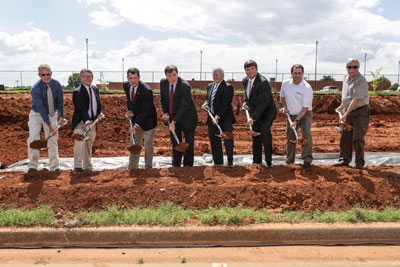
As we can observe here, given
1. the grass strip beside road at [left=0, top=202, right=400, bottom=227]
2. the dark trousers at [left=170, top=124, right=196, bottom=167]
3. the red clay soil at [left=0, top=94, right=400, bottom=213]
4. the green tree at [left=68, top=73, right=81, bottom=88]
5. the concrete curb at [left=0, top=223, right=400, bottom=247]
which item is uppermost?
the green tree at [left=68, top=73, right=81, bottom=88]

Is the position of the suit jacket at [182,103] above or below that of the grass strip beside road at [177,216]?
above

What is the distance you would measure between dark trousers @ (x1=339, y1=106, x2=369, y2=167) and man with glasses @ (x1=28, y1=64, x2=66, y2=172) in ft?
16.3

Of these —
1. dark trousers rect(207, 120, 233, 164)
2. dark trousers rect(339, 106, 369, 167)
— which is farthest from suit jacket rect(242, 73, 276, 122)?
dark trousers rect(339, 106, 369, 167)

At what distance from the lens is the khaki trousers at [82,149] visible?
19.5 ft

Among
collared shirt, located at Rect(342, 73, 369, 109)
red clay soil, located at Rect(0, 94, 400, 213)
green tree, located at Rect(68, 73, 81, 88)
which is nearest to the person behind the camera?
red clay soil, located at Rect(0, 94, 400, 213)

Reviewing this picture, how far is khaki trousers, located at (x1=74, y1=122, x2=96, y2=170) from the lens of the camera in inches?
233

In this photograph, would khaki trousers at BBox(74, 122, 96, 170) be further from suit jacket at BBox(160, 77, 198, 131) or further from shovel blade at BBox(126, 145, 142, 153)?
suit jacket at BBox(160, 77, 198, 131)

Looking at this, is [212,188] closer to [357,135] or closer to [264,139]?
[264,139]

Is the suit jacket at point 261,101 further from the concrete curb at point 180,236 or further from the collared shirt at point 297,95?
the concrete curb at point 180,236

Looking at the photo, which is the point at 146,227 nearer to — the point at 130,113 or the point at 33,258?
the point at 33,258

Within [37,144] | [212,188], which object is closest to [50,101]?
[37,144]

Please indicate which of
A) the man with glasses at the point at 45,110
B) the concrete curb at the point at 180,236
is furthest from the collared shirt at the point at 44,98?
the concrete curb at the point at 180,236

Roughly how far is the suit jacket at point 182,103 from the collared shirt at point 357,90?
8.68 ft

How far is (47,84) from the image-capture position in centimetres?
602
